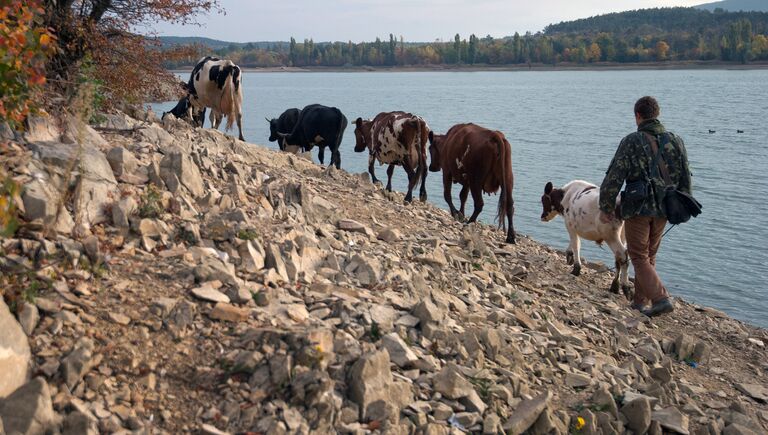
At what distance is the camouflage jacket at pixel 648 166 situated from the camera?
9.59 meters

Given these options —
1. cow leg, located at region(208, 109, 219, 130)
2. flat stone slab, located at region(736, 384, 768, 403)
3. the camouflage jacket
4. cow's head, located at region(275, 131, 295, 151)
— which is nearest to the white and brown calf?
the camouflage jacket

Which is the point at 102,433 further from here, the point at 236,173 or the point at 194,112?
the point at 194,112

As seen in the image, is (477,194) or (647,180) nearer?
(647,180)

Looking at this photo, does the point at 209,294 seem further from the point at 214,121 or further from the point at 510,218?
the point at 214,121

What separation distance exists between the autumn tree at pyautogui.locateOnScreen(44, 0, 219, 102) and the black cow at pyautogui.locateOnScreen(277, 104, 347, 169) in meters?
5.29

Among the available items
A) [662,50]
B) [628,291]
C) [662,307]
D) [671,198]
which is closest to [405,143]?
[628,291]

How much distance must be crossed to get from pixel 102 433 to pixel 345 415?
1.58m

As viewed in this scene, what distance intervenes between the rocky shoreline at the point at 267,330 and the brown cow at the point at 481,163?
12.5 feet

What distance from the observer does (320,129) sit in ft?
60.0

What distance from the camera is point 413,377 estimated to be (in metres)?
6.06

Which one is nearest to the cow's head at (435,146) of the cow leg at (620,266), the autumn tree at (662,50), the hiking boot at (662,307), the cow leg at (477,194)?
the cow leg at (477,194)

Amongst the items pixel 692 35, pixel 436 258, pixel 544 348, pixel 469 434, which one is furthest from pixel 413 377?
pixel 692 35

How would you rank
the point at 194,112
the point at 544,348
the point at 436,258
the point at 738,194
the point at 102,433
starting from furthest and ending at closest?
the point at 738,194 < the point at 194,112 < the point at 436,258 < the point at 544,348 < the point at 102,433

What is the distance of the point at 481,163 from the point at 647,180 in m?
4.52
